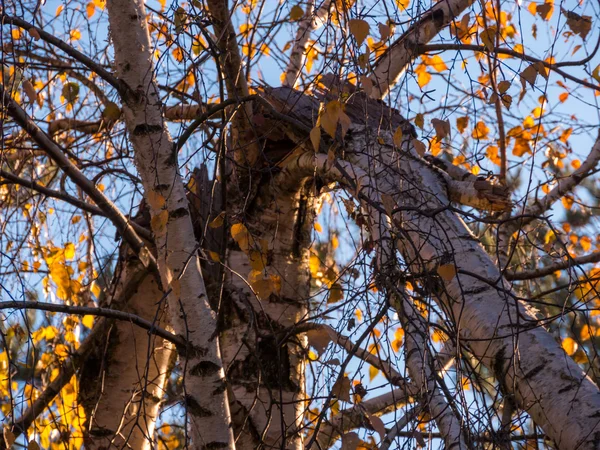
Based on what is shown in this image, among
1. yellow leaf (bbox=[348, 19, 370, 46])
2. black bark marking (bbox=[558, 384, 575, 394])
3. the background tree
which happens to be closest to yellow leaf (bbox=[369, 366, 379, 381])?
the background tree

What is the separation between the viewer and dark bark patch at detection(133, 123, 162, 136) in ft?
5.65

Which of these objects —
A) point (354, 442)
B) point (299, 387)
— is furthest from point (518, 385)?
point (299, 387)

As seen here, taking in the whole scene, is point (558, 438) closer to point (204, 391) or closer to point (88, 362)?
point (204, 391)

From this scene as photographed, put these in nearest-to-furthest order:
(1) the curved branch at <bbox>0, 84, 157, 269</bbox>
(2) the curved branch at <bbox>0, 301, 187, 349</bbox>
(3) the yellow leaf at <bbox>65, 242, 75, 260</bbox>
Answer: (2) the curved branch at <bbox>0, 301, 187, 349</bbox> → (1) the curved branch at <bbox>0, 84, 157, 269</bbox> → (3) the yellow leaf at <bbox>65, 242, 75, 260</bbox>

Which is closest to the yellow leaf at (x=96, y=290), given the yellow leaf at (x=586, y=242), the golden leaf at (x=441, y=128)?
the golden leaf at (x=441, y=128)

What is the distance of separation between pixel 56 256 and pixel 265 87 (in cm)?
118

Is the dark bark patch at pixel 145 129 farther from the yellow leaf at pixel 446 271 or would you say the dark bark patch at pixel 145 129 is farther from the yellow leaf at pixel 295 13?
the yellow leaf at pixel 446 271

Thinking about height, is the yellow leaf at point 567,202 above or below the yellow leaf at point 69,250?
above

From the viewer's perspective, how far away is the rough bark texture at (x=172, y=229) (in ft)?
5.39

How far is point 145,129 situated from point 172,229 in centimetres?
26

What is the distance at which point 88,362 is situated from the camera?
2326 millimetres

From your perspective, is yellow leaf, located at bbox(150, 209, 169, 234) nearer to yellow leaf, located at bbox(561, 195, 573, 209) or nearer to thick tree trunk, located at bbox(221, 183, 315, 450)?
thick tree trunk, located at bbox(221, 183, 315, 450)

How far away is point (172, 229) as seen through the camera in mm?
1704

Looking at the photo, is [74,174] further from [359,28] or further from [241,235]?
[359,28]
